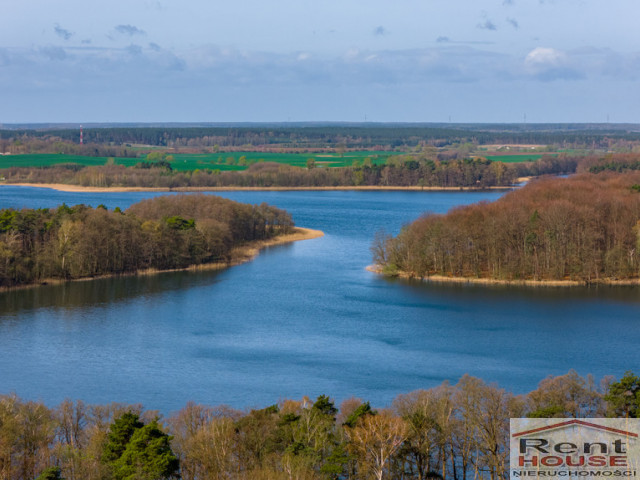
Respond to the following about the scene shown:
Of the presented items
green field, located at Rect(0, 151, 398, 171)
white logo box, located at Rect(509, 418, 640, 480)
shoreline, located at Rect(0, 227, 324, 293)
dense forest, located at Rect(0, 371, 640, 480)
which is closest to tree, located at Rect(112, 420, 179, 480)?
dense forest, located at Rect(0, 371, 640, 480)

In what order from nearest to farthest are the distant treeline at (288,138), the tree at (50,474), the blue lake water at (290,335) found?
the tree at (50,474) < the blue lake water at (290,335) < the distant treeline at (288,138)

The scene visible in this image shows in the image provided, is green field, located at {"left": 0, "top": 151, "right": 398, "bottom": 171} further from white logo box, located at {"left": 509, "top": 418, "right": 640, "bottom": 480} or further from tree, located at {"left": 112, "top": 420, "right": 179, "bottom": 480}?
white logo box, located at {"left": 509, "top": 418, "right": 640, "bottom": 480}

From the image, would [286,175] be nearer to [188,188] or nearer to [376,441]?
[188,188]

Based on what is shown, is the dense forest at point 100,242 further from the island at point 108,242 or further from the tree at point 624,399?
the tree at point 624,399

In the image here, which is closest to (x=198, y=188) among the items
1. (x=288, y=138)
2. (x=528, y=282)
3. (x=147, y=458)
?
(x=528, y=282)

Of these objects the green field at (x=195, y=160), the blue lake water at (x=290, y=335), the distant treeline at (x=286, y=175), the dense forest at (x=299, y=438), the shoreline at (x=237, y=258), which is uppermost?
the green field at (x=195, y=160)

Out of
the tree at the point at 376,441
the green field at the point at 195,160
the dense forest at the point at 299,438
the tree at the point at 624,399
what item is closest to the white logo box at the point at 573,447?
the dense forest at the point at 299,438
